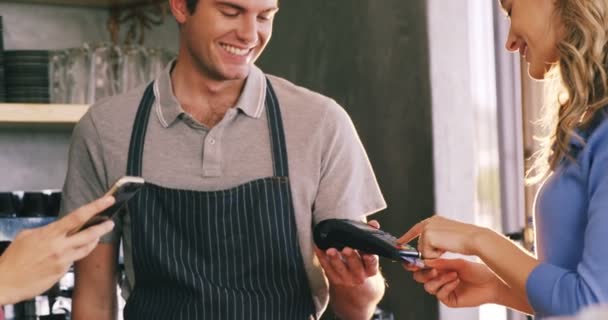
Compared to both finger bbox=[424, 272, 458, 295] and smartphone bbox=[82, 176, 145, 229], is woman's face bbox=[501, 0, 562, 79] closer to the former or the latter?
finger bbox=[424, 272, 458, 295]

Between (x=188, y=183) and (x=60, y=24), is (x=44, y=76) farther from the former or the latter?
(x=188, y=183)

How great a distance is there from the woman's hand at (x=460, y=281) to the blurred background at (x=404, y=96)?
3.64 feet

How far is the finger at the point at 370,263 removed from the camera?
2279mm

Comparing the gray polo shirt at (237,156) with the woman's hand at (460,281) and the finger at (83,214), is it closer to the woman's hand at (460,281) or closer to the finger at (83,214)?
the woman's hand at (460,281)

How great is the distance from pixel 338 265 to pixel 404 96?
4.10 ft

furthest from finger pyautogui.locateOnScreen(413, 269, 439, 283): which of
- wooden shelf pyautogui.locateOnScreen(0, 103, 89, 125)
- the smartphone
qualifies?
wooden shelf pyautogui.locateOnScreen(0, 103, 89, 125)

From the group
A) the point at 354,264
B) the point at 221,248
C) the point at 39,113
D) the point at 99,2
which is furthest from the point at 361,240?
the point at 99,2

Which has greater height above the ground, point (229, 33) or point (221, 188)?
point (229, 33)

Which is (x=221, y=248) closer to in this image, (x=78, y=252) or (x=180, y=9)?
(x=78, y=252)

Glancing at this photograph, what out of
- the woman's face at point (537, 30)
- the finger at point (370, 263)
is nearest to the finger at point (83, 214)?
the finger at point (370, 263)

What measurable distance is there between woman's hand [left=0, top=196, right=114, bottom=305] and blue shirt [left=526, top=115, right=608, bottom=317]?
0.80m

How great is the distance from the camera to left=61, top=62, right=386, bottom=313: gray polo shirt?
249 cm

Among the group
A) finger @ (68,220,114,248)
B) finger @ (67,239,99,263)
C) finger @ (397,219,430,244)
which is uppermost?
finger @ (68,220,114,248)

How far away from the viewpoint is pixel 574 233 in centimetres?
183
